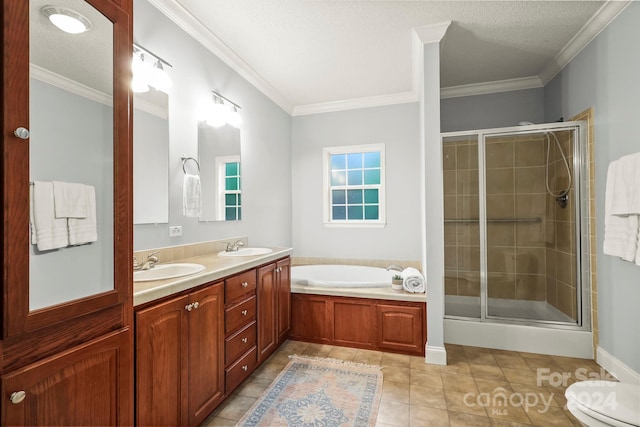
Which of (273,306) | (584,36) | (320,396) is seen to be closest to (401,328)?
(320,396)

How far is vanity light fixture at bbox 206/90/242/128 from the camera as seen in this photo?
2596 millimetres

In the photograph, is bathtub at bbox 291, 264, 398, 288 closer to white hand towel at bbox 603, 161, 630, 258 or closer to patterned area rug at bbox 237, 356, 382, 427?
patterned area rug at bbox 237, 356, 382, 427

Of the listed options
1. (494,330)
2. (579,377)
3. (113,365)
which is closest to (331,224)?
(494,330)

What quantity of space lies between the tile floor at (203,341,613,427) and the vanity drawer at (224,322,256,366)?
10.8 inches

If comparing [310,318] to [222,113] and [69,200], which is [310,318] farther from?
[69,200]

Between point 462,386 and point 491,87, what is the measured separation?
3.23m

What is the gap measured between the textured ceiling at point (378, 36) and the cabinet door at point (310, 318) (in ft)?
7.59

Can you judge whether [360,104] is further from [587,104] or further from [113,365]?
[113,365]

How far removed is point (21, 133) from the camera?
834 millimetres

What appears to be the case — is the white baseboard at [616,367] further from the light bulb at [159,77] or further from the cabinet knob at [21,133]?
the light bulb at [159,77]

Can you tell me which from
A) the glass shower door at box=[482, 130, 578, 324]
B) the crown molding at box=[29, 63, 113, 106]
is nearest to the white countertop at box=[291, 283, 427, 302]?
the glass shower door at box=[482, 130, 578, 324]

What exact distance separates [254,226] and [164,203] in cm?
123

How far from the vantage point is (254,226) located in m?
3.28

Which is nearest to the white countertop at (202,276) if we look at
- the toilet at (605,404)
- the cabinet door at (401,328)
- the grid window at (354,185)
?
the cabinet door at (401,328)
